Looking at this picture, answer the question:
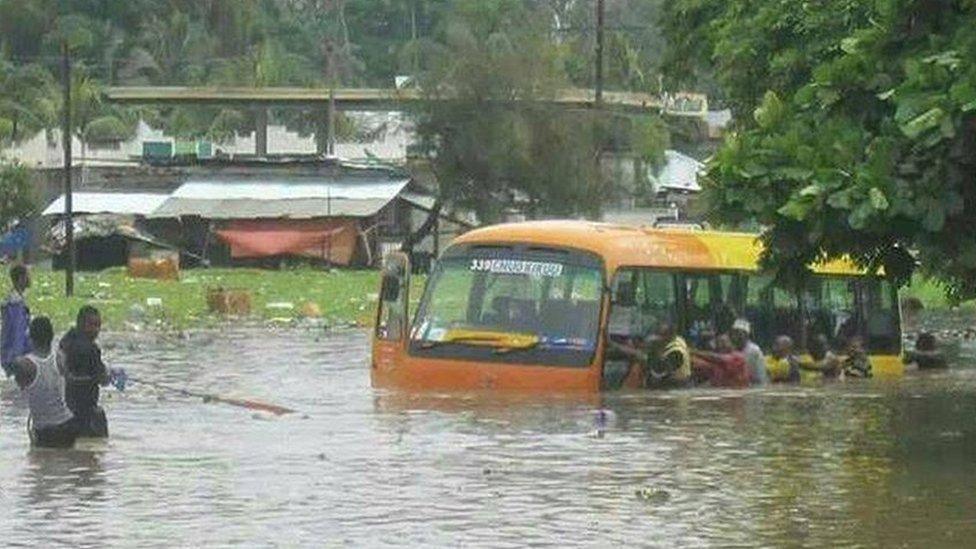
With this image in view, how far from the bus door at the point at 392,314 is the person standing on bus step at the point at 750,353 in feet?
11.8

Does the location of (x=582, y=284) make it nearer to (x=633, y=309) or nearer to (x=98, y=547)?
(x=633, y=309)

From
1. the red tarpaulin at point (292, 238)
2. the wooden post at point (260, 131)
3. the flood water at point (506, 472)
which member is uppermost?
Result: the wooden post at point (260, 131)

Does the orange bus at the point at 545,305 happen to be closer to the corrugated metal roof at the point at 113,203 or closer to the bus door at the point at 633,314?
the bus door at the point at 633,314

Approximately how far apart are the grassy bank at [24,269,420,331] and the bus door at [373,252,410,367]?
47.3 feet

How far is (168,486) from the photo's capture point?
50.9 ft

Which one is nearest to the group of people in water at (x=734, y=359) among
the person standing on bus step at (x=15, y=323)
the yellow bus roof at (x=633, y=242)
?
the yellow bus roof at (x=633, y=242)

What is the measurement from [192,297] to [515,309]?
2556cm

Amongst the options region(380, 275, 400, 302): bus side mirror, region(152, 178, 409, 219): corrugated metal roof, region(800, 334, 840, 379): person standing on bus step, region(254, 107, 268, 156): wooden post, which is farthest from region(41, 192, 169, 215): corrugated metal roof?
region(380, 275, 400, 302): bus side mirror

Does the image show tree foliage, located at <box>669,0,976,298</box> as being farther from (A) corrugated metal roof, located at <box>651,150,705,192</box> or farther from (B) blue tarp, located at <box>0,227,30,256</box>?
(A) corrugated metal roof, located at <box>651,150,705,192</box>

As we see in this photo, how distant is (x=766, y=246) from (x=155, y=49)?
80.0 meters

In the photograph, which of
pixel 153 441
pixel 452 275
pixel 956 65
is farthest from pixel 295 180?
pixel 956 65

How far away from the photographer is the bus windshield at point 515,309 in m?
23.1

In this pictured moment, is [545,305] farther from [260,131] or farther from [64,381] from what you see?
[260,131]

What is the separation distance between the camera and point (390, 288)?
24875mm
